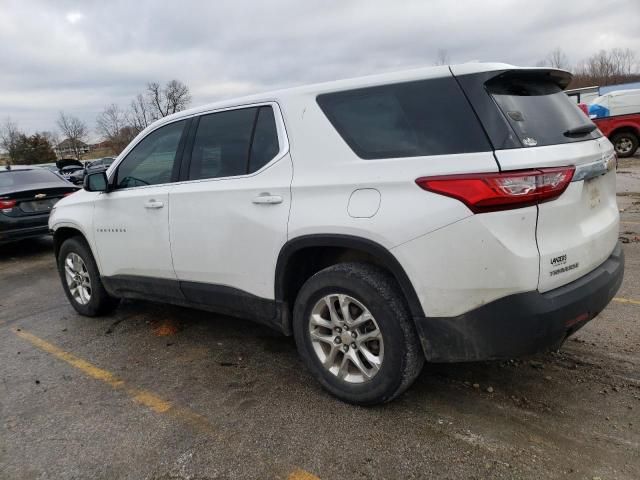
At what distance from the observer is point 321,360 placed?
10.0ft

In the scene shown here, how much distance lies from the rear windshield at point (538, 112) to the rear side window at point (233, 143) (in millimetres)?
1359

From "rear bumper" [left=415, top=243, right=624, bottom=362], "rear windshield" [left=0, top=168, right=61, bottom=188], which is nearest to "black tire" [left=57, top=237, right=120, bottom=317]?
"rear bumper" [left=415, top=243, right=624, bottom=362]

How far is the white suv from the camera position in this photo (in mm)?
2377

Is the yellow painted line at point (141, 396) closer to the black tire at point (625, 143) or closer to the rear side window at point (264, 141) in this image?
the rear side window at point (264, 141)

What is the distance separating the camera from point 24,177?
9.20 m

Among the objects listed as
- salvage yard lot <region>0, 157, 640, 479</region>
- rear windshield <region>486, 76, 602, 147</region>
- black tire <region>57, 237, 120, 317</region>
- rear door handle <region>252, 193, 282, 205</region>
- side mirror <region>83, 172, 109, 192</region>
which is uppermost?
rear windshield <region>486, 76, 602, 147</region>

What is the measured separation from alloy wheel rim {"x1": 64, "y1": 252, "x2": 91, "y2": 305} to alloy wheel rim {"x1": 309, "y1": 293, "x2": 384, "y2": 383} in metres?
2.83

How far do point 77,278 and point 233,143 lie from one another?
2.59 m

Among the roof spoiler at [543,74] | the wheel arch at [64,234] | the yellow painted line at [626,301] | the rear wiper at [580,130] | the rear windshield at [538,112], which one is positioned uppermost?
the roof spoiler at [543,74]

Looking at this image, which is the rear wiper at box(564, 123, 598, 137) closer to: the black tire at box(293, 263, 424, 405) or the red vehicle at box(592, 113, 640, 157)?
the black tire at box(293, 263, 424, 405)

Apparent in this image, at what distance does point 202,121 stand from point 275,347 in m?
1.79

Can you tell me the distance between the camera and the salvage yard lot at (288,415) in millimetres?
2494

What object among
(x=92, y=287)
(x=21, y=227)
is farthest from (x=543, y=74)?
(x=21, y=227)

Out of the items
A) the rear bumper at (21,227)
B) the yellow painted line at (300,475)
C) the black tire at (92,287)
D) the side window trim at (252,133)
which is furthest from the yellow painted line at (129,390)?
the rear bumper at (21,227)
